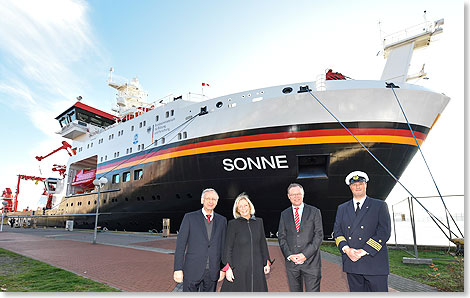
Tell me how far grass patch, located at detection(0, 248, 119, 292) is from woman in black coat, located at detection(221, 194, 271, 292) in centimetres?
217

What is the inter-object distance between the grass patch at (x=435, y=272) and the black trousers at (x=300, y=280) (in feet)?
8.59

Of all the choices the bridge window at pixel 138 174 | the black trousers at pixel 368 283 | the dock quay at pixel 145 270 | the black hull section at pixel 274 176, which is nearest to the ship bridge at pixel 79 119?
the bridge window at pixel 138 174

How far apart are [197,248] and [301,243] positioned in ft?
3.84

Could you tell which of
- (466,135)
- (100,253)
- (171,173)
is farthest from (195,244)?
(171,173)

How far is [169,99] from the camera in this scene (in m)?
13.5

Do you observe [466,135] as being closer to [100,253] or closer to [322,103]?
[322,103]

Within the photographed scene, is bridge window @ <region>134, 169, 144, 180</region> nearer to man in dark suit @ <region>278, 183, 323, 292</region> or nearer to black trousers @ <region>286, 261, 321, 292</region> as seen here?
man in dark suit @ <region>278, 183, 323, 292</region>

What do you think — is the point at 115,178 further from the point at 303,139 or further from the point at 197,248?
the point at 197,248

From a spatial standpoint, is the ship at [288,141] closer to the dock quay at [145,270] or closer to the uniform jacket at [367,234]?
the dock quay at [145,270]

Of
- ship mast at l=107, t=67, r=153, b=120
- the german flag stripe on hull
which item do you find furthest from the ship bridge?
the german flag stripe on hull

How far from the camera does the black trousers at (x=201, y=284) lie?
2842 millimetres

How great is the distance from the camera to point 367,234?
9.62 feet

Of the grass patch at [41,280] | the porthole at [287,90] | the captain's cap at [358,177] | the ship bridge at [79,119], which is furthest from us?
the ship bridge at [79,119]

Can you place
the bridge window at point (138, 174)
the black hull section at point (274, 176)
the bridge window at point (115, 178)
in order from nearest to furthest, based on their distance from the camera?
1. the black hull section at point (274, 176)
2. the bridge window at point (138, 174)
3. the bridge window at point (115, 178)
